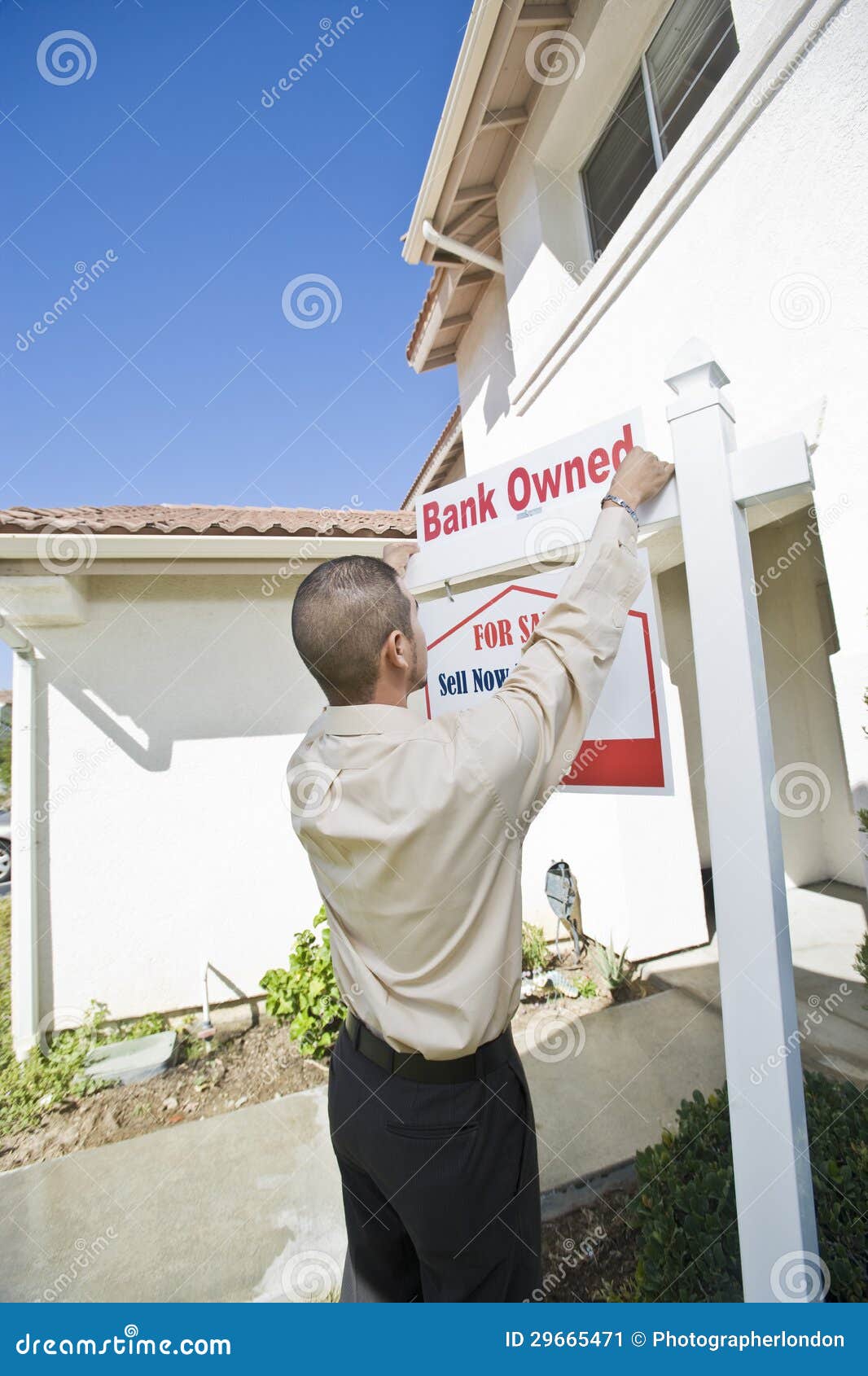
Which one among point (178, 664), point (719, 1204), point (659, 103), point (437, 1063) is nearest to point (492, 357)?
point (659, 103)

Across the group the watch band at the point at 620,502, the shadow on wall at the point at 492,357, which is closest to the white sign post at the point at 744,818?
the watch band at the point at 620,502

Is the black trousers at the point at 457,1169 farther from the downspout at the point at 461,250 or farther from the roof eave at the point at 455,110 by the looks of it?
the downspout at the point at 461,250

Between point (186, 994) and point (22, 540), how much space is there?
3.34 meters

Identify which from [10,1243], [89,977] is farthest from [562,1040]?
[89,977]

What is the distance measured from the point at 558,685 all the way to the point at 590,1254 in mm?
2401

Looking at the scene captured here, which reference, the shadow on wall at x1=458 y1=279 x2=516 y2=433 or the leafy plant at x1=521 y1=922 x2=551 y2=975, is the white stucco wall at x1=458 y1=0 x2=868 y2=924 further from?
the leafy plant at x1=521 y1=922 x2=551 y2=975

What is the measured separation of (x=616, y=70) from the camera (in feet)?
13.8

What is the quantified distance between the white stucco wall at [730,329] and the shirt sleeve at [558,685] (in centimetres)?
122

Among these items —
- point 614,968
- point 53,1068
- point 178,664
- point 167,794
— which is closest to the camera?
point 53,1068

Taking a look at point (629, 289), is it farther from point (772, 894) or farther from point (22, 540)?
point (22, 540)

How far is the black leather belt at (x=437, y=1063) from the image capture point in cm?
149

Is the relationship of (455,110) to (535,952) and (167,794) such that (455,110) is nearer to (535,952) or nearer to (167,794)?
(167,794)

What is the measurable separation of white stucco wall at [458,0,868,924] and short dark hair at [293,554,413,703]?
5.62 feet

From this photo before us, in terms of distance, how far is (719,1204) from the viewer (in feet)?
6.57
